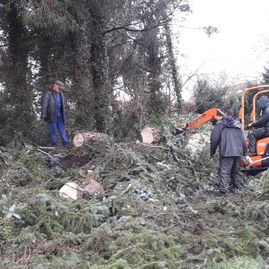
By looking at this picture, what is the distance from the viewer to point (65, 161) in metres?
9.62

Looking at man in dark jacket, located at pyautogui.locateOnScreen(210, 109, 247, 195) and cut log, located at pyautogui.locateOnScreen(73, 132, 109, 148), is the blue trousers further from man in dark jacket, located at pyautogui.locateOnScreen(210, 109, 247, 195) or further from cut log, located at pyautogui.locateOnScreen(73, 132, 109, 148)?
man in dark jacket, located at pyautogui.locateOnScreen(210, 109, 247, 195)

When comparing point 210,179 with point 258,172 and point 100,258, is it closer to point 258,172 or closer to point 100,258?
point 258,172

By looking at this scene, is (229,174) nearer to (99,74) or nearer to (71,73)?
(71,73)

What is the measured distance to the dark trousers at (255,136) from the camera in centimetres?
1026

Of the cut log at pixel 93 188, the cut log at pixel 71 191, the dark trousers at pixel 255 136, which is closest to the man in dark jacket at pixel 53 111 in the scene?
the cut log at pixel 93 188

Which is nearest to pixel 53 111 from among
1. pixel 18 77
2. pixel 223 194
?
pixel 18 77

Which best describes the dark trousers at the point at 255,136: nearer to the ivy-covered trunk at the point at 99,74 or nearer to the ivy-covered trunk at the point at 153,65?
the ivy-covered trunk at the point at 99,74

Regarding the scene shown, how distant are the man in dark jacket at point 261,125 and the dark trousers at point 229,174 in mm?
1069

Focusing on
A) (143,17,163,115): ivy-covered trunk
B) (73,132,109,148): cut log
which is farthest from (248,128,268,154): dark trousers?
(143,17,163,115): ivy-covered trunk

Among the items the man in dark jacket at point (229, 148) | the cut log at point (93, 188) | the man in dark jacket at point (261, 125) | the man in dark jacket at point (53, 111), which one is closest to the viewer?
the cut log at point (93, 188)

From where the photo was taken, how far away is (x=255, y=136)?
1034 centimetres

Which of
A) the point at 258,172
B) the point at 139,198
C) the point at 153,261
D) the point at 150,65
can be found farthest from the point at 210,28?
the point at 153,261

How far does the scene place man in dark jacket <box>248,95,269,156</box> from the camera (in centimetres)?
1002

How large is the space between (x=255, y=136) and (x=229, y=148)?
1.50 m
